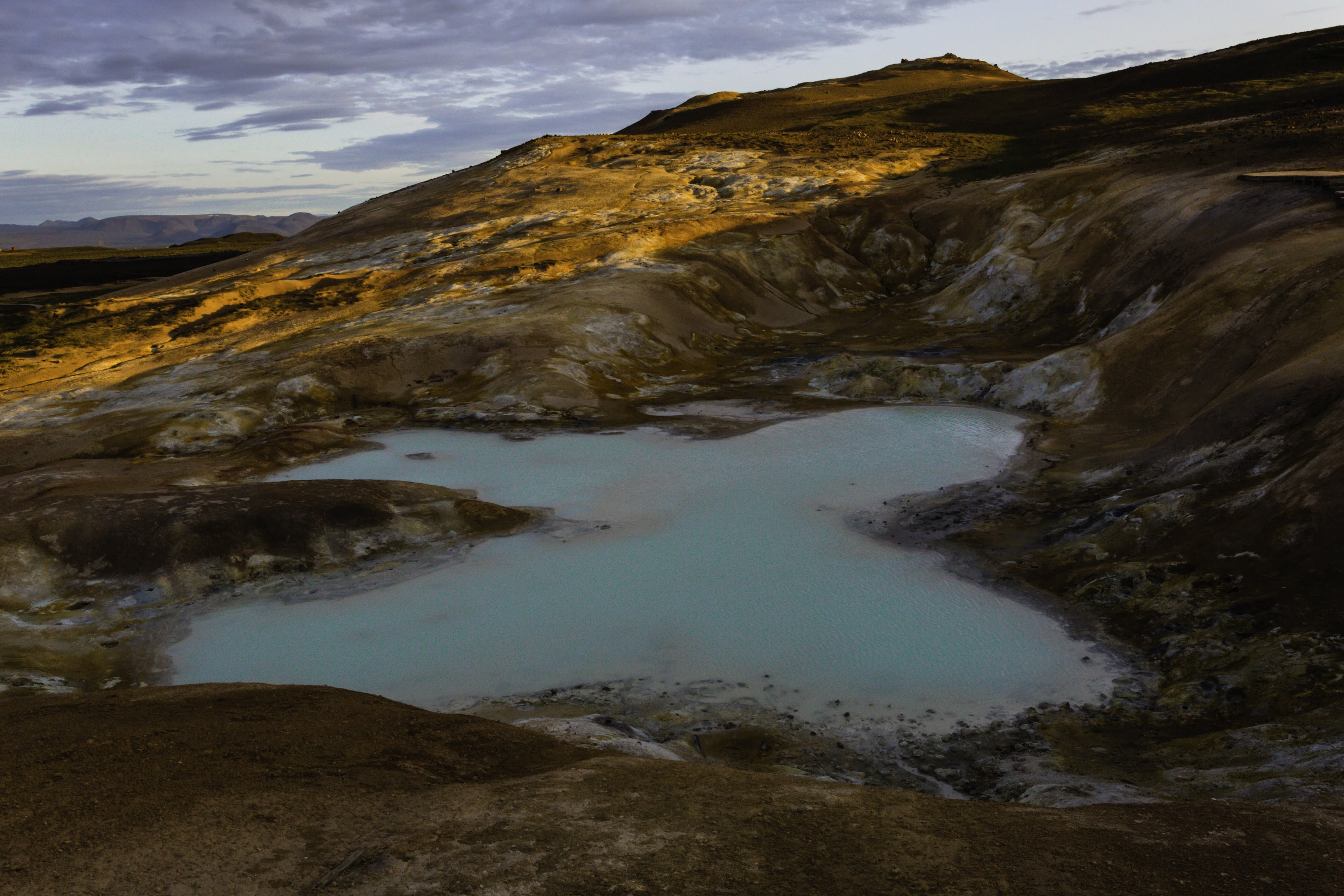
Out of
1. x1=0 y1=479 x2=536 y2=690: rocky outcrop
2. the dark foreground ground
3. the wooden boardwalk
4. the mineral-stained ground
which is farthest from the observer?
the wooden boardwalk

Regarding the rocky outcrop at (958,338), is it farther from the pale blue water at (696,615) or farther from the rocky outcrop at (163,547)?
the pale blue water at (696,615)

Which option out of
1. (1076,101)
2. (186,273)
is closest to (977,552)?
(186,273)

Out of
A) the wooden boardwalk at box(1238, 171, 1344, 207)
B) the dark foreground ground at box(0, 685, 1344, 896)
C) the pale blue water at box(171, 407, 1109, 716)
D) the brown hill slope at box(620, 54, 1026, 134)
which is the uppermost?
the brown hill slope at box(620, 54, 1026, 134)

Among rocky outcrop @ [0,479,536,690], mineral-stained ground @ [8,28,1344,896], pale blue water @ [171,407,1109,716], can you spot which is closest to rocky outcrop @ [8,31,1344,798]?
mineral-stained ground @ [8,28,1344,896]

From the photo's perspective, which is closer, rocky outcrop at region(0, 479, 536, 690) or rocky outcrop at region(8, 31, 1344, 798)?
rocky outcrop at region(8, 31, 1344, 798)

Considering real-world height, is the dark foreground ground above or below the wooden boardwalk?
below

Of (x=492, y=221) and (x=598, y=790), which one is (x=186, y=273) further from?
(x=598, y=790)

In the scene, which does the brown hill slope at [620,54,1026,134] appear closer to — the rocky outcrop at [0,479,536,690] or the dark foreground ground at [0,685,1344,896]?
the rocky outcrop at [0,479,536,690]

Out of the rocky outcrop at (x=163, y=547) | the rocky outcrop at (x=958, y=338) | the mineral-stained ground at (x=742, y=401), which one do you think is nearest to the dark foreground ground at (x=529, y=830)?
the mineral-stained ground at (x=742, y=401)

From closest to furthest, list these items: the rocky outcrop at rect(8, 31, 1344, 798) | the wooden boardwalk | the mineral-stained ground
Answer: the mineral-stained ground, the rocky outcrop at rect(8, 31, 1344, 798), the wooden boardwalk
